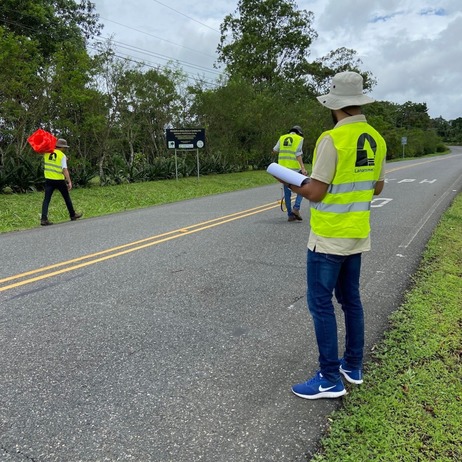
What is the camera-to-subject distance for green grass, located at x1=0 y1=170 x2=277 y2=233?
995 centimetres

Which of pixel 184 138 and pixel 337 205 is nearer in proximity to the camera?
pixel 337 205

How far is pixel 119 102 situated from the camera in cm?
1825

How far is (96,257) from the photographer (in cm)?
609

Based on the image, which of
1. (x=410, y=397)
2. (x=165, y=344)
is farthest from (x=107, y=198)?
(x=410, y=397)

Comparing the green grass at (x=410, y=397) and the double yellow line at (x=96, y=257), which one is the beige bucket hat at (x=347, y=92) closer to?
the green grass at (x=410, y=397)

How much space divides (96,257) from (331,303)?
428 cm

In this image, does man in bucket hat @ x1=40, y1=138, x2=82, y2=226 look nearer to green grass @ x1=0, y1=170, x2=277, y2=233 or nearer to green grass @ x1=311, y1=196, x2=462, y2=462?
green grass @ x1=0, y1=170, x2=277, y2=233

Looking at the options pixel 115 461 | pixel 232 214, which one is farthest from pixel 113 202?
pixel 115 461

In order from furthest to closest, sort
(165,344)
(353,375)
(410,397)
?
(165,344) < (353,375) < (410,397)

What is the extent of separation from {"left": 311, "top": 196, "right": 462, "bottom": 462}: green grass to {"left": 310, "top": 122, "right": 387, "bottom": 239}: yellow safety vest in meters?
1.08

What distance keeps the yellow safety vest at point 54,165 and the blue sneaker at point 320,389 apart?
7.99 metres

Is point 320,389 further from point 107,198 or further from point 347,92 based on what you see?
point 107,198

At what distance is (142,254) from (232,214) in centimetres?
403

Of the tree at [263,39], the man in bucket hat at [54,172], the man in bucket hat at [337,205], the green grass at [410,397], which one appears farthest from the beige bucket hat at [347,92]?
the tree at [263,39]
